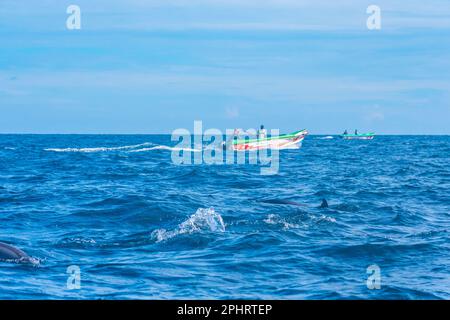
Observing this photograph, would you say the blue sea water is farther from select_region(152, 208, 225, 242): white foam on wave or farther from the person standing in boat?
the person standing in boat

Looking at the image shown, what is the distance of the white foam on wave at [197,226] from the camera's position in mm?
20467

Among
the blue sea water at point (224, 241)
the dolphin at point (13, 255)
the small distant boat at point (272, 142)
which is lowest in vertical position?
the small distant boat at point (272, 142)

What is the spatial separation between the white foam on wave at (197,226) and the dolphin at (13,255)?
4471mm

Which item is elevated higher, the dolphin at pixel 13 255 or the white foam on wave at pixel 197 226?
the dolphin at pixel 13 255

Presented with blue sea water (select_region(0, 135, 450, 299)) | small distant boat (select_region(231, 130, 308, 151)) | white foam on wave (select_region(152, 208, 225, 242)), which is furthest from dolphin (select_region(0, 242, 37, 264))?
small distant boat (select_region(231, 130, 308, 151))

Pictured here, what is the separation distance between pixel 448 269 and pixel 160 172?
36748 mm

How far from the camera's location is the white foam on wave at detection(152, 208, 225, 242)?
20.5 metres

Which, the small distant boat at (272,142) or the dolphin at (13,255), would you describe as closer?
the dolphin at (13,255)

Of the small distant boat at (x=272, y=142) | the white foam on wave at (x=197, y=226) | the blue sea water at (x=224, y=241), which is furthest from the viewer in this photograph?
the small distant boat at (x=272, y=142)

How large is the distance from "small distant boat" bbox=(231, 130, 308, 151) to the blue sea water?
55747 millimetres

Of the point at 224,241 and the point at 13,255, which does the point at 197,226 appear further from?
the point at 13,255

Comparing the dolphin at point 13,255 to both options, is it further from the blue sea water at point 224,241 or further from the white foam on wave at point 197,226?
the white foam on wave at point 197,226

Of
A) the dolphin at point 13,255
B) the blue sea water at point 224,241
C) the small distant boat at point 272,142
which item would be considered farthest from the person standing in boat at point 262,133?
the dolphin at point 13,255
